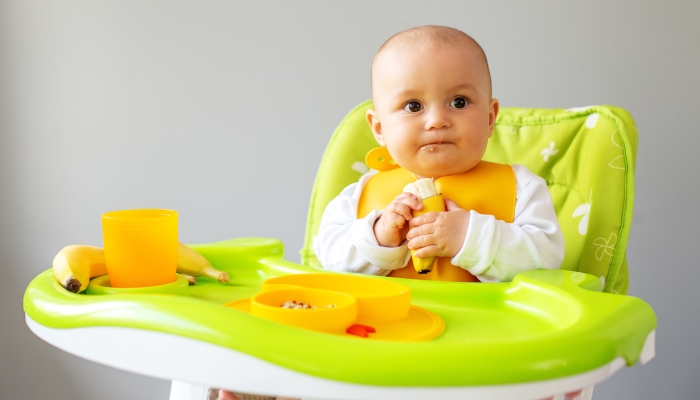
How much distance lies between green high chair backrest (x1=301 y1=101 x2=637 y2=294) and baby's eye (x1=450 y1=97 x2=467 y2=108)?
1.08ft

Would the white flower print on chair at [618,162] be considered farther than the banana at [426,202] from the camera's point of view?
Yes

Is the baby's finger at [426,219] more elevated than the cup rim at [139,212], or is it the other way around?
the cup rim at [139,212]

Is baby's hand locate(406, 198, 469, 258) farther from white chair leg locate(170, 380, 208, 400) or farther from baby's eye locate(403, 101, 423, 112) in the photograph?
white chair leg locate(170, 380, 208, 400)

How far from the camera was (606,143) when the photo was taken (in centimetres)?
126

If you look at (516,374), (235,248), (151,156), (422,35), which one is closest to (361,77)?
(151,156)

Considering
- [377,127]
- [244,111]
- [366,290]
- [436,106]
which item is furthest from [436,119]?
[244,111]

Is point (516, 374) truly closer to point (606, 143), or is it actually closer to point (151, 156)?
point (606, 143)

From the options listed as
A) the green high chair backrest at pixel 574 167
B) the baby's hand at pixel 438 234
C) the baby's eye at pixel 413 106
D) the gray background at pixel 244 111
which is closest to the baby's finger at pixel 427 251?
the baby's hand at pixel 438 234

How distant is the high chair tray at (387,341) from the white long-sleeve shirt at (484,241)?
5.7 inches

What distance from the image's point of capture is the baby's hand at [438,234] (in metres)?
1.02

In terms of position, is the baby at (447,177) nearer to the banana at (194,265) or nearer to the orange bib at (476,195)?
the orange bib at (476,195)

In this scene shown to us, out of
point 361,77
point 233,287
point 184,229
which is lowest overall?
point 184,229

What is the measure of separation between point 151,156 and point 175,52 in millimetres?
318

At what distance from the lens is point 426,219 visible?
3.38ft
